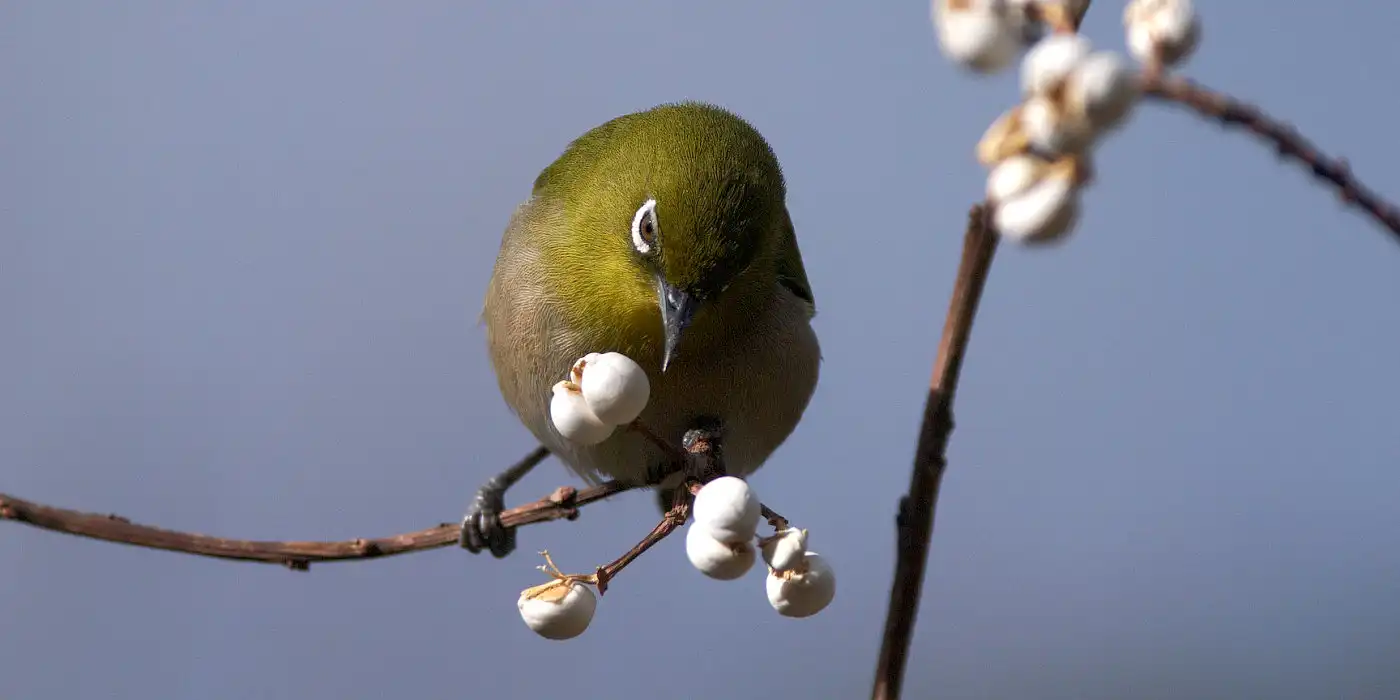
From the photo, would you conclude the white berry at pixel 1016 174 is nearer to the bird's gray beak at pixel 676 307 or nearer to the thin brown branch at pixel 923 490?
the thin brown branch at pixel 923 490

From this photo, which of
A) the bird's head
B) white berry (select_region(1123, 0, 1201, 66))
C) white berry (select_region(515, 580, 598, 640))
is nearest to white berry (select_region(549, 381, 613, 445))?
white berry (select_region(515, 580, 598, 640))

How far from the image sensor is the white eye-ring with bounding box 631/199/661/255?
2.59 metres

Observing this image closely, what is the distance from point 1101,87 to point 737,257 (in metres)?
1.75

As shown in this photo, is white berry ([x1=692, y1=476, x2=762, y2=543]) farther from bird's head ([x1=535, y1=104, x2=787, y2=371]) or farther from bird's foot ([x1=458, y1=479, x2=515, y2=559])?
bird's foot ([x1=458, y1=479, x2=515, y2=559])

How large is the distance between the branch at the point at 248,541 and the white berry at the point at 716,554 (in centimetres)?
42

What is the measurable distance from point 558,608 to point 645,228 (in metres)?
1.17

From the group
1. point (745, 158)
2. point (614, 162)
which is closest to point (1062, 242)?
point (745, 158)

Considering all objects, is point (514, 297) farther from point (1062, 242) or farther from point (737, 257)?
point (1062, 242)

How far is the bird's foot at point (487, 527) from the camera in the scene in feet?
10.8

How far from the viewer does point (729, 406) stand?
2.91 metres

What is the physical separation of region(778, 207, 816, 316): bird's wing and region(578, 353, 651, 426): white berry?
57.2 inches

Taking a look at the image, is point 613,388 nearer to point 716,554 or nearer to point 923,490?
point 716,554

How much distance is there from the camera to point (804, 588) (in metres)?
1.53

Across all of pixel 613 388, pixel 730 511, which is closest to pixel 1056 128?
pixel 730 511
